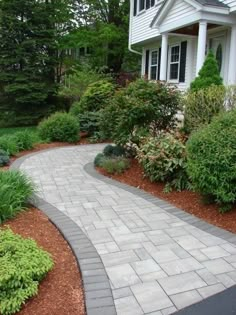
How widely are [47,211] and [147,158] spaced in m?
2.28

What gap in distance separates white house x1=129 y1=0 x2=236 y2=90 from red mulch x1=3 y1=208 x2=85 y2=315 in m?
7.94

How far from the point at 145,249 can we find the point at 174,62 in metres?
12.1

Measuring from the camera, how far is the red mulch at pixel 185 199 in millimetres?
4625

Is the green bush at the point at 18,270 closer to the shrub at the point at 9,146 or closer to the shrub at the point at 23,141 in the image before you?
the shrub at the point at 9,146

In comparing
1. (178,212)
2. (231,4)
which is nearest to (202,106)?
(178,212)

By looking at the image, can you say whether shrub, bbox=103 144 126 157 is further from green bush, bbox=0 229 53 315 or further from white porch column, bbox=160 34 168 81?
white porch column, bbox=160 34 168 81

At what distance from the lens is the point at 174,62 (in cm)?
1466

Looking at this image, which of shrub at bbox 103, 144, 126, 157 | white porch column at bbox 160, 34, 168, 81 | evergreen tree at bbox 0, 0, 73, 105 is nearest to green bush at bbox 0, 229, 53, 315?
shrub at bbox 103, 144, 126, 157

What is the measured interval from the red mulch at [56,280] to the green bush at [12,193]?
0.18 meters

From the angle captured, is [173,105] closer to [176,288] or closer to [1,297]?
[176,288]

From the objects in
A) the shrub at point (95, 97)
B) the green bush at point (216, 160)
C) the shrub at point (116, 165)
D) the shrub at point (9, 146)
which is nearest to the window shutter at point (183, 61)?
the shrub at point (95, 97)

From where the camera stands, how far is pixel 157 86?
7551mm

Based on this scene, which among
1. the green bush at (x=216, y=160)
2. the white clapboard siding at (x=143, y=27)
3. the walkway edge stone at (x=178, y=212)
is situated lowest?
the walkway edge stone at (x=178, y=212)

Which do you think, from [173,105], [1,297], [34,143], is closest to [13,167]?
[34,143]
